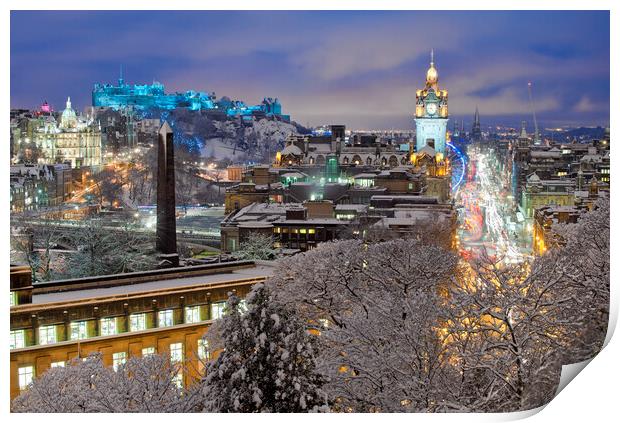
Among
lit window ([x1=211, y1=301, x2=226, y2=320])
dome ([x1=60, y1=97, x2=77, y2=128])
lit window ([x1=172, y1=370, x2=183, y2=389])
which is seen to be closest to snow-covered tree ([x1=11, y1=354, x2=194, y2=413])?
lit window ([x1=172, y1=370, x2=183, y2=389])

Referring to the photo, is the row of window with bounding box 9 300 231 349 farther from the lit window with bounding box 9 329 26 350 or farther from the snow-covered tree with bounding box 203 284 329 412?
the snow-covered tree with bounding box 203 284 329 412

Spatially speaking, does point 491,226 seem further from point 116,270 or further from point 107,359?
point 107,359

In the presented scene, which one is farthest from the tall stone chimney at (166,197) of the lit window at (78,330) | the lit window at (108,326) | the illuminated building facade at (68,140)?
the illuminated building facade at (68,140)

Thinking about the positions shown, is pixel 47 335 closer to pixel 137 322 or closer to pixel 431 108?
pixel 137 322

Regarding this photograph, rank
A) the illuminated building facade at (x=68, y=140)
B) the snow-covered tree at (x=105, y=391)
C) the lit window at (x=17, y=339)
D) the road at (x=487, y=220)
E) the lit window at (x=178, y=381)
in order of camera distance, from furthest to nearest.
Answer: the illuminated building facade at (x=68, y=140) → the road at (x=487, y=220) → the lit window at (x=17, y=339) → the lit window at (x=178, y=381) → the snow-covered tree at (x=105, y=391)

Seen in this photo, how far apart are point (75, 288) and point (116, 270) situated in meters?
6.24

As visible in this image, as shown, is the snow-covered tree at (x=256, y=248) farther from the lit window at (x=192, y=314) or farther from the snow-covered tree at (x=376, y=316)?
the snow-covered tree at (x=376, y=316)

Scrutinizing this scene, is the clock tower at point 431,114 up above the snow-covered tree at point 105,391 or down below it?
above

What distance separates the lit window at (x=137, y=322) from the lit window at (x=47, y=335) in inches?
47.5

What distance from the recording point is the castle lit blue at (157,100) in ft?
222

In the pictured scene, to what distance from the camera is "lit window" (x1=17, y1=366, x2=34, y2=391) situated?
1198cm

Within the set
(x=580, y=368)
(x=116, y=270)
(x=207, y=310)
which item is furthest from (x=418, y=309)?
(x=116, y=270)

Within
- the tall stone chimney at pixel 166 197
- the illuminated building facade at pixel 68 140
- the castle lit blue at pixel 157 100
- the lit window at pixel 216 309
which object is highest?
the castle lit blue at pixel 157 100

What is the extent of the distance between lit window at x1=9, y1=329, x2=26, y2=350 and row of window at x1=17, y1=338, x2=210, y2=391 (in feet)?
1.16
